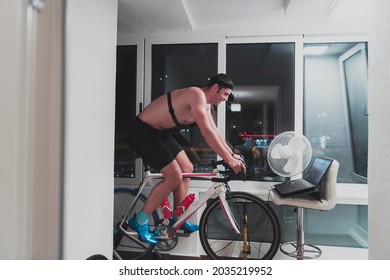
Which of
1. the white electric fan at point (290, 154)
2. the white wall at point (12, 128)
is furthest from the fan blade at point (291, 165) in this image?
the white wall at point (12, 128)

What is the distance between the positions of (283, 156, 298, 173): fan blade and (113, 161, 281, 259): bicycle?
0.81 ft

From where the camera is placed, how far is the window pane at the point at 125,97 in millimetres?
1780

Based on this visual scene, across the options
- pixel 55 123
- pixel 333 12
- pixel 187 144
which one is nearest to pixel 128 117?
pixel 187 144

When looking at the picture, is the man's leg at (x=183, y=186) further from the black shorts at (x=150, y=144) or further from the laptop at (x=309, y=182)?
the laptop at (x=309, y=182)

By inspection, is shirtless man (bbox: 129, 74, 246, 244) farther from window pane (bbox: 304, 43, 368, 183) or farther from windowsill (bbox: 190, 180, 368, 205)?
window pane (bbox: 304, 43, 368, 183)

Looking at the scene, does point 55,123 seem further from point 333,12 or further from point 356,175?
point 356,175

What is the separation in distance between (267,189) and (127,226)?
99 centimetres

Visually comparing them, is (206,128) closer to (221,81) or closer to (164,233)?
(221,81)

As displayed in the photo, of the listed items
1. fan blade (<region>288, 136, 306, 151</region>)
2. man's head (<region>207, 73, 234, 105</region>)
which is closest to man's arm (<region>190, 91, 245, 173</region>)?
man's head (<region>207, 73, 234, 105</region>)

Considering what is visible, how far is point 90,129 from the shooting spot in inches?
40.7

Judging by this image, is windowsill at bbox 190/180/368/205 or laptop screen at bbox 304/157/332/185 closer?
laptop screen at bbox 304/157/332/185

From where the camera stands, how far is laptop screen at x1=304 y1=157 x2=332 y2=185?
1468mm

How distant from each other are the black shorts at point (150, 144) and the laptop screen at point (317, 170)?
2.92 ft

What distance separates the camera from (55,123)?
58 centimetres
